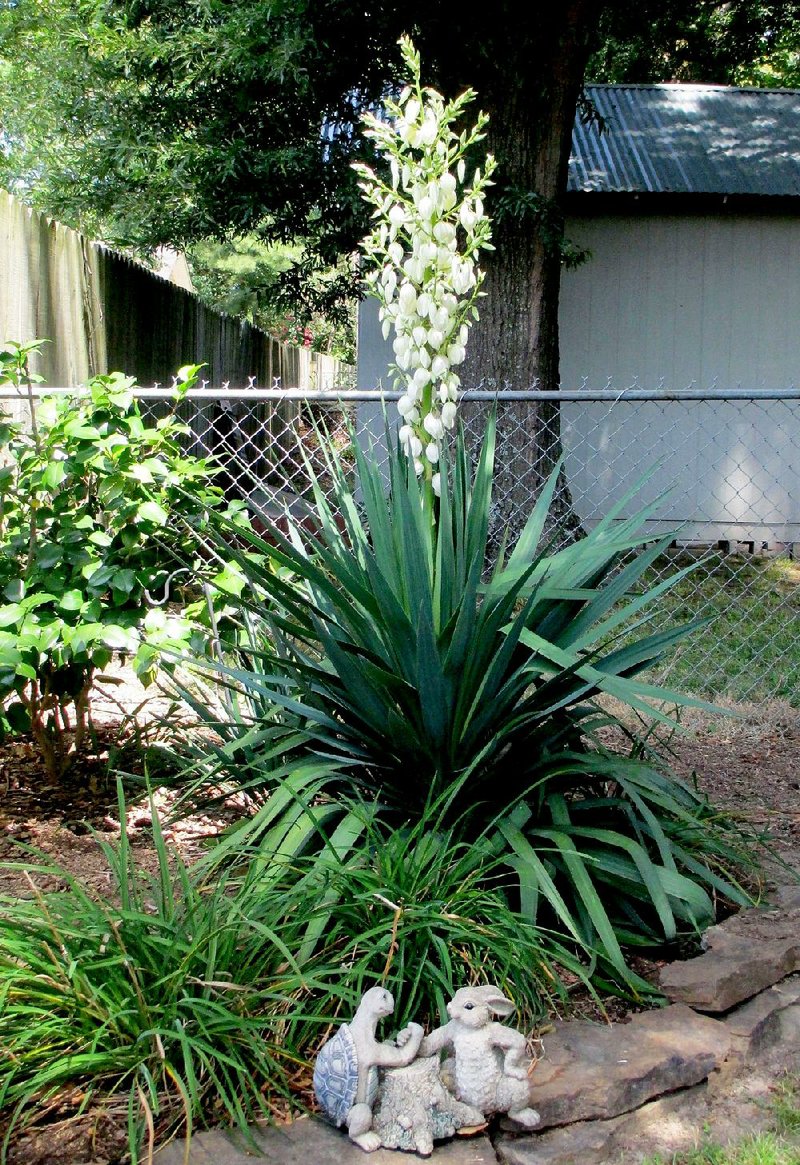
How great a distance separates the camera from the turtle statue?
6.48 ft

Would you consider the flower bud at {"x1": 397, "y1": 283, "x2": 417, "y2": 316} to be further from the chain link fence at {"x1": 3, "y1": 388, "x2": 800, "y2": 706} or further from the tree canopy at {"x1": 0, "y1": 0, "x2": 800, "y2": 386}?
the tree canopy at {"x1": 0, "y1": 0, "x2": 800, "y2": 386}

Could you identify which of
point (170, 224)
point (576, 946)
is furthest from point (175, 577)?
point (170, 224)

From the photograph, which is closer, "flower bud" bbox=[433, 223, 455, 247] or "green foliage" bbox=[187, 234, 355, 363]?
"flower bud" bbox=[433, 223, 455, 247]

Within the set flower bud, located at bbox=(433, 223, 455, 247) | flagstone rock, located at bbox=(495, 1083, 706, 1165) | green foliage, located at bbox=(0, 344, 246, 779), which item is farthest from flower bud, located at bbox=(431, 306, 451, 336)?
flagstone rock, located at bbox=(495, 1083, 706, 1165)

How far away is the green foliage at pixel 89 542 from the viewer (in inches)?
127

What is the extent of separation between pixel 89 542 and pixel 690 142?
862 centimetres

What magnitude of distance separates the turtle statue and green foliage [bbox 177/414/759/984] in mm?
551

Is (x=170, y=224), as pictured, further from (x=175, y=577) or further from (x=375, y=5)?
(x=175, y=577)

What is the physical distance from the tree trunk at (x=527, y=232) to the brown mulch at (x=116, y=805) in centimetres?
265

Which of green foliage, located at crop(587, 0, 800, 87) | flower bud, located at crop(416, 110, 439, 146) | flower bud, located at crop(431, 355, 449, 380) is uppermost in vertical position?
green foliage, located at crop(587, 0, 800, 87)

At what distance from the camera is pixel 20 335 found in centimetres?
539

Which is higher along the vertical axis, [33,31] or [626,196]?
[33,31]

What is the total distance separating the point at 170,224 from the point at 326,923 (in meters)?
7.24

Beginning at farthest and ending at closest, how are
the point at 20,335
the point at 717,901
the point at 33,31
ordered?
the point at 33,31 → the point at 20,335 → the point at 717,901
